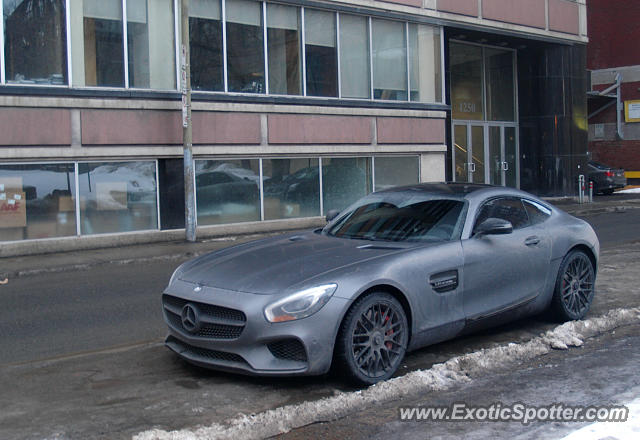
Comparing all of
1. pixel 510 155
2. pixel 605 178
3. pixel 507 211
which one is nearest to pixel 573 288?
pixel 507 211

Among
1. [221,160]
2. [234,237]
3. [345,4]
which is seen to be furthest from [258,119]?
[345,4]

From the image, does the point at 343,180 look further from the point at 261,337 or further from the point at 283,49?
the point at 261,337

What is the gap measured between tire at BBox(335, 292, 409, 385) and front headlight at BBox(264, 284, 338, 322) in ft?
0.84

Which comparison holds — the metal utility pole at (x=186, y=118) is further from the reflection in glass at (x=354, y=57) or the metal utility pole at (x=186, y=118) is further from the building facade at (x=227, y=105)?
the reflection in glass at (x=354, y=57)

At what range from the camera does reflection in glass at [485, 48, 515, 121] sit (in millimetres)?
26984

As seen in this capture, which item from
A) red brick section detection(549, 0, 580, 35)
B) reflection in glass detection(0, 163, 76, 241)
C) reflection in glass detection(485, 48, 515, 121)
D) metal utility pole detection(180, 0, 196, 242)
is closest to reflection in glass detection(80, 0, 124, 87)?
metal utility pole detection(180, 0, 196, 242)

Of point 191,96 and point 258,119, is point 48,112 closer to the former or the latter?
point 191,96

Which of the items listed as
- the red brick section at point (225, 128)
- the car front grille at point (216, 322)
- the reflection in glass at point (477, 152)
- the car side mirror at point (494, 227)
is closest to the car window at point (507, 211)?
the car side mirror at point (494, 227)

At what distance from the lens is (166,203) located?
53.8 feet

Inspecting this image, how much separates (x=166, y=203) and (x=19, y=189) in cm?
323

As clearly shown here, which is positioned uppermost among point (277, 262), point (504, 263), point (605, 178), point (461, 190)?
point (605, 178)

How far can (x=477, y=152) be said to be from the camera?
26688mm

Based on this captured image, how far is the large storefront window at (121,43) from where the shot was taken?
15266 mm

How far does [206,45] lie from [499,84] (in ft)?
46.0
